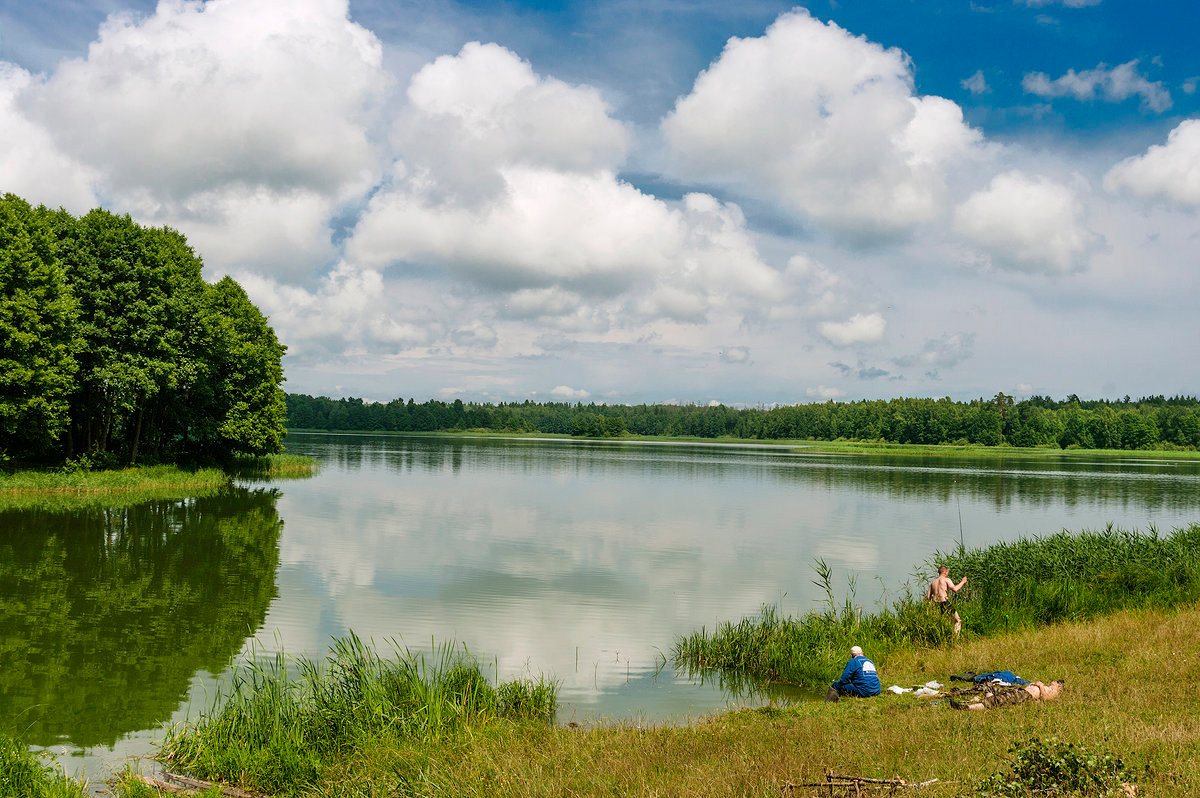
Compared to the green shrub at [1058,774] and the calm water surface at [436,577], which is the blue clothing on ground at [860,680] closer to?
the calm water surface at [436,577]

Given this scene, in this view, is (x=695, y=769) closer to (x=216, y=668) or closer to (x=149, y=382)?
(x=216, y=668)

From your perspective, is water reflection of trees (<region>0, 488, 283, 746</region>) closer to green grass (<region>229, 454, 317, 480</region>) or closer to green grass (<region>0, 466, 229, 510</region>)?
green grass (<region>0, 466, 229, 510</region>)

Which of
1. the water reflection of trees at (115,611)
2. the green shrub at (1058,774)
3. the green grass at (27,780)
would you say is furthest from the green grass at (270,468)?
the green shrub at (1058,774)

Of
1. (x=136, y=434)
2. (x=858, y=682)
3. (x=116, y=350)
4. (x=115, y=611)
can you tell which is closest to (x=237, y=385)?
(x=136, y=434)

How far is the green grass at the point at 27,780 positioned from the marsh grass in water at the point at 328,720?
5.36ft

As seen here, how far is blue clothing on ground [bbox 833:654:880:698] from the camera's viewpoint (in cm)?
1302

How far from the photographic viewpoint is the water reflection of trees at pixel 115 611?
12.8 meters

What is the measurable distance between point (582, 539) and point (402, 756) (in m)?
23.9

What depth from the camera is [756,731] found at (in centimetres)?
1070

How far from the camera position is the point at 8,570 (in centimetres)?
2342

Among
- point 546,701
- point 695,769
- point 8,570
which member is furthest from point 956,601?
point 8,570

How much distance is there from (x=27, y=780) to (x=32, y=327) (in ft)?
123

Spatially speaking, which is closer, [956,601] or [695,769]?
[695,769]

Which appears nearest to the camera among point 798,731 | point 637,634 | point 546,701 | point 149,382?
point 798,731
